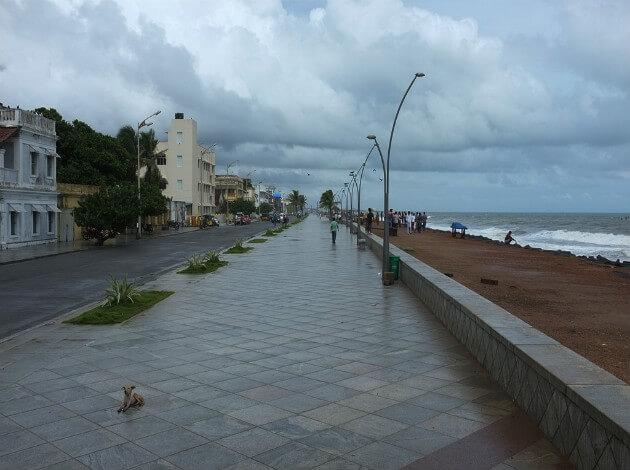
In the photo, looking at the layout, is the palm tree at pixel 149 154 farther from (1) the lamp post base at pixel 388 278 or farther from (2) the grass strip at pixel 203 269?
(1) the lamp post base at pixel 388 278

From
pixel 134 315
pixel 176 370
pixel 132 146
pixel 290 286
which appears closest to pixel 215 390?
pixel 176 370

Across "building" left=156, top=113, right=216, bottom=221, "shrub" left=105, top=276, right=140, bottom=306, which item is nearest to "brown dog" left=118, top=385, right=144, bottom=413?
"shrub" left=105, top=276, right=140, bottom=306

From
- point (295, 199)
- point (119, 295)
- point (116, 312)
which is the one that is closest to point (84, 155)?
point (119, 295)

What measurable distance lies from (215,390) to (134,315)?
5.34 m

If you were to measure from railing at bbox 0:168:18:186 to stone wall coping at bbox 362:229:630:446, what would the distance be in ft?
96.3

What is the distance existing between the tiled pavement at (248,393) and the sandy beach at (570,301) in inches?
72.0

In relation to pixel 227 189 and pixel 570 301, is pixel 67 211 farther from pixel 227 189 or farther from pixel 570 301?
pixel 227 189

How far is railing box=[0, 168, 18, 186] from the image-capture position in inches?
1228

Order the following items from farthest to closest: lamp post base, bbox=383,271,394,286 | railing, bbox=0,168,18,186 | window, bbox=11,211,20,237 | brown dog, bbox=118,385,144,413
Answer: window, bbox=11,211,20,237
railing, bbox=0,168,18,186
lamp post base, bbox=383,271,394,286
brown dog, bbox=118,385,144,413

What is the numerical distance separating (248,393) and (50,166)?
34.8 meters

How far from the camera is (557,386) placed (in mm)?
4715

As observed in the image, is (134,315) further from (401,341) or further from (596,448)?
(596,448)

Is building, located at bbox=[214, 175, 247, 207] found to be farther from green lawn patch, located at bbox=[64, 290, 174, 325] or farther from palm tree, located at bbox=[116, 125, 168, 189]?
green lawn patch, located at bbox=[64, 290, 174, 325]

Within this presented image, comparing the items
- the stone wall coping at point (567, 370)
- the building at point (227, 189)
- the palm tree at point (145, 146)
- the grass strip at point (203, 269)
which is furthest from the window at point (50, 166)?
the building at point (227, 189)
